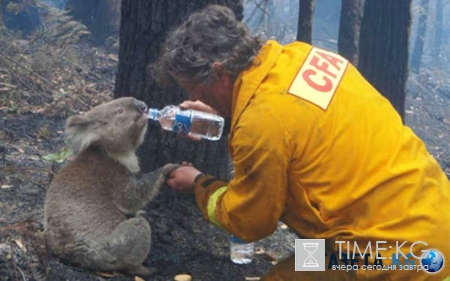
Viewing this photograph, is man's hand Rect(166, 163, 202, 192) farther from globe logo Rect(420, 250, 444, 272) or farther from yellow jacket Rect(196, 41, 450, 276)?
globe logo Rect(420, 250, 444, 272)

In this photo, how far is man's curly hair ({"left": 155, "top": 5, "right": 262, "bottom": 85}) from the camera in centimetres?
342

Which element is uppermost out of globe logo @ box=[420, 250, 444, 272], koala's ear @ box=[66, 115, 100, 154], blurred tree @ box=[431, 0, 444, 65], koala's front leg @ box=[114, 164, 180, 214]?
koala's ear @ box=[66, 115, 100, 154]

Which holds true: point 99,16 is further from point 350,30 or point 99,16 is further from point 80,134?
point 80,134

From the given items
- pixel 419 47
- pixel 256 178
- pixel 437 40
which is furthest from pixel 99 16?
pixel 437 40

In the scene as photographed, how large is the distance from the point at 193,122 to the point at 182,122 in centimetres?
8

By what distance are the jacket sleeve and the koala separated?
70cm

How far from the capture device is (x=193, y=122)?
423cm

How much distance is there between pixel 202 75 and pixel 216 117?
2.51ft

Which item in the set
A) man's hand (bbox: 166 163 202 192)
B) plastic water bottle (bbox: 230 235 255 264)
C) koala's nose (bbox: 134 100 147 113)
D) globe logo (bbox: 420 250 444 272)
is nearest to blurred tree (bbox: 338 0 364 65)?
plastic water bottle (bbox: 230 235 255 264)

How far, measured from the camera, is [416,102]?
1675 centimetres

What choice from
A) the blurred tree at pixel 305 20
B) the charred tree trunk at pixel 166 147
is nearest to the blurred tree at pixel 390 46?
the blurred tree at pixel 305 20

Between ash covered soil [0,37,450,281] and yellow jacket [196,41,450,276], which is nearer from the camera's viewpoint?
yellow jacket [196,41,450,276]

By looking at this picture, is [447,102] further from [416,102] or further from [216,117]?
[216,117]

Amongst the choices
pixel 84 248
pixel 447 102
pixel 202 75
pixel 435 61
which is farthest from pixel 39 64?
pixel 435 61
